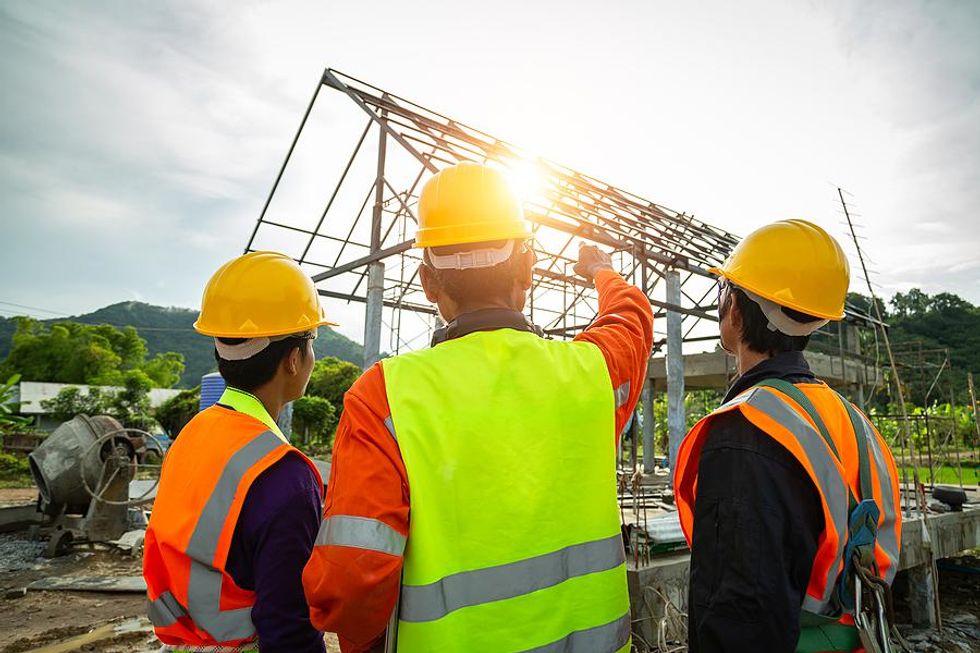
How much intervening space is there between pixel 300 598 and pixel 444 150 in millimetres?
9116

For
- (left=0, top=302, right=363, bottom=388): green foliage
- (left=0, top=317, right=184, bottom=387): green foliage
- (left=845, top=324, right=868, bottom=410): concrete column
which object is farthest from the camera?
(left=0, top=302, right=363, bottom=388): green foliage

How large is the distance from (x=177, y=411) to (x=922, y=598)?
103 feet

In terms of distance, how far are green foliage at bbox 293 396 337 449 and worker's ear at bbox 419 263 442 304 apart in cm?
2680

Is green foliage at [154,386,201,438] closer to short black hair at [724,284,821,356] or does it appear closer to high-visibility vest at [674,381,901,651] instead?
short black hair at [724,284,821,356]

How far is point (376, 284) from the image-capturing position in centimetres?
866

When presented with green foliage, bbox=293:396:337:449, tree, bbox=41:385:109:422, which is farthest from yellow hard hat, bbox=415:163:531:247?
tree, bbox=41:385:109:422

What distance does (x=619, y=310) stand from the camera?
1691 millimetres

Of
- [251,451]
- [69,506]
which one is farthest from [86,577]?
[251,451]

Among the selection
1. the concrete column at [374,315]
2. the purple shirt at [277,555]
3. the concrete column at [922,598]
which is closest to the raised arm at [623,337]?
the purple shirt at [277,555]

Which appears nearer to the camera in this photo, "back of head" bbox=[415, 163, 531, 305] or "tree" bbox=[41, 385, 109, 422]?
"back of head" bbox=[415, 163, 531, 305]

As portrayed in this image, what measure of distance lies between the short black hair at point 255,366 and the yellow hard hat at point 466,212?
77 centimetres

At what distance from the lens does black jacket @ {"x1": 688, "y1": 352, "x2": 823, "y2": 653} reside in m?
1.28

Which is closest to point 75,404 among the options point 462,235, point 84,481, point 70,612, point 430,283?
point 84,481

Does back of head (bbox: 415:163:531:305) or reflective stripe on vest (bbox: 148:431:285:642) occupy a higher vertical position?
back of head (bbox: 415:163:531:305)
